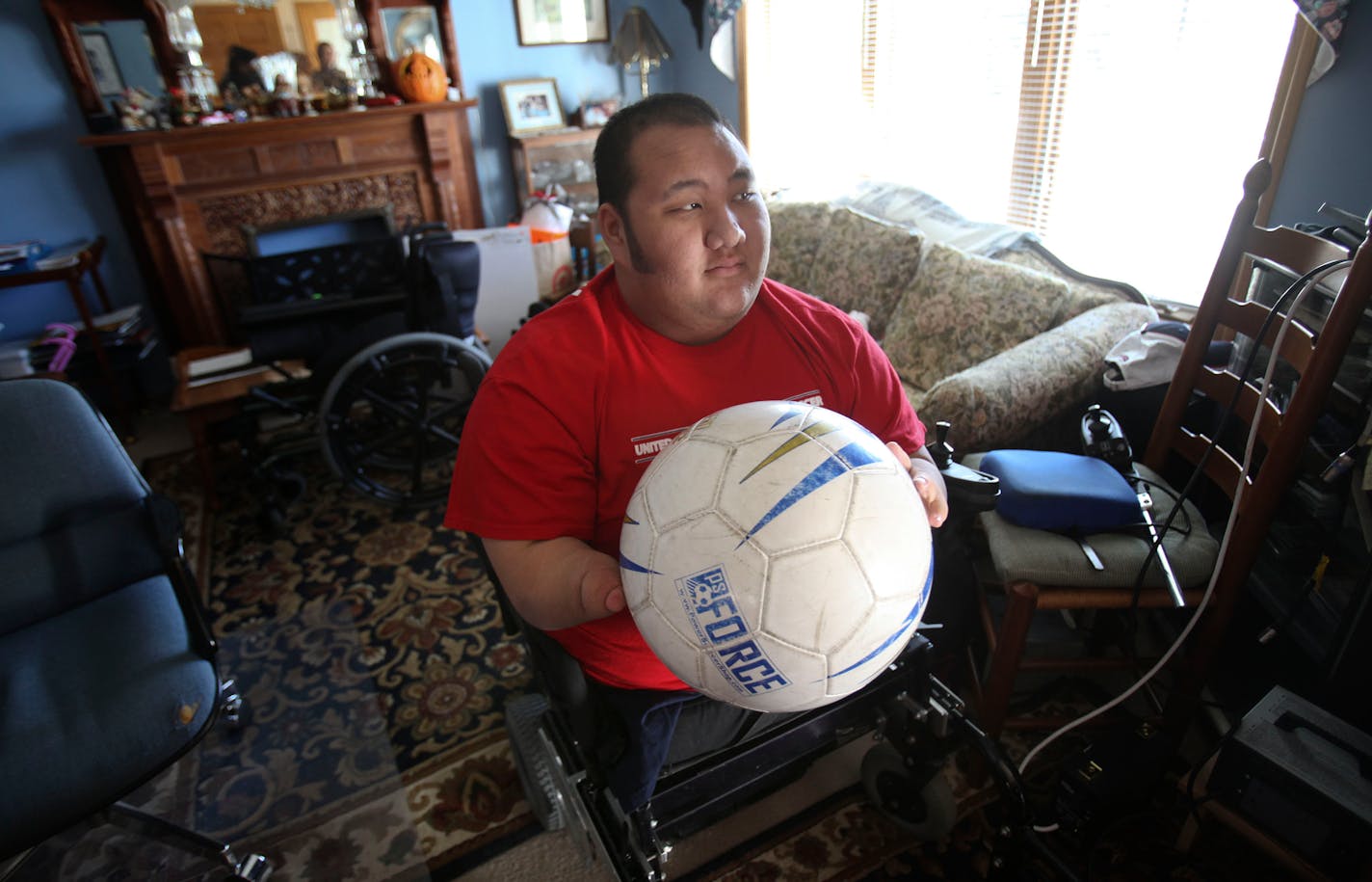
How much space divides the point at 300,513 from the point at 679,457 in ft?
7.84

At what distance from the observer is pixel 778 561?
2.29 ft

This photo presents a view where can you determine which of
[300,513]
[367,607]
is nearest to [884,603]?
[367,607]

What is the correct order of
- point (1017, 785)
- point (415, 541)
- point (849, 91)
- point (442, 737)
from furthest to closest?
point (849, 91), point (415, 541), point (442, 737), point (1017, 785)

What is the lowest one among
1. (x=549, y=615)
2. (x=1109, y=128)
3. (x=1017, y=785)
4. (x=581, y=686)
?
(x=1017, y=785)

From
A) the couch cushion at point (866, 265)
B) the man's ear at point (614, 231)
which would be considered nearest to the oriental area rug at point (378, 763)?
the man's ear at point (614, 231)

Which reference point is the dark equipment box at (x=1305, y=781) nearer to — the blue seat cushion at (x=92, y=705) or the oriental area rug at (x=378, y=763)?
the oriental area rug at (x=378, y=763)

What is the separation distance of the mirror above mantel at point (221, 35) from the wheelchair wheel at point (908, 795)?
3.90 metres

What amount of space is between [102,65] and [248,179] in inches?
26.3

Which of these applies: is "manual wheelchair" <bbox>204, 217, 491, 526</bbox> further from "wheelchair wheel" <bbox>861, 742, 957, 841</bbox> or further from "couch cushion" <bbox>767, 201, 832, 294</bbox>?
"wheelchair wheel" <bbox>861, 742, 957, 841</bbox>

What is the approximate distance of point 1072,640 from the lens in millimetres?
1622

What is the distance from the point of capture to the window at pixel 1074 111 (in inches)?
78.9

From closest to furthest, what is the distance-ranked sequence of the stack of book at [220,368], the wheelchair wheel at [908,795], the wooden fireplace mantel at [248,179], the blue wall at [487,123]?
the wheelchair wheel at [908,795]
the blue wall at [487,123]
the stack of book at [220,368]
the wooden fireplace mantel at [248,179]

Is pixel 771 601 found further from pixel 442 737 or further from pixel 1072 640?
pixel 442 737

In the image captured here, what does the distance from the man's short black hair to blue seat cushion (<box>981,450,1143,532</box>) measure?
89 centimetres
